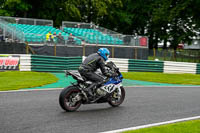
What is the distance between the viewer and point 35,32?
27.7 meters

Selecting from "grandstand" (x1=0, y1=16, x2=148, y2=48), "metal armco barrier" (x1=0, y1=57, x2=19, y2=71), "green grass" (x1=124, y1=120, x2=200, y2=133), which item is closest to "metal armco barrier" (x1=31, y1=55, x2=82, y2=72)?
"metal armco barrier" (x1=0, y1=57, x2=19, y2=71)

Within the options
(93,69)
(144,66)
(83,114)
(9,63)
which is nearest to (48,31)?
(144,66)

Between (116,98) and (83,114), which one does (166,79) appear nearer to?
(116,98)

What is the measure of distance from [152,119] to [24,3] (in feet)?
123

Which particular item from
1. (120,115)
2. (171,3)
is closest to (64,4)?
(171,3)

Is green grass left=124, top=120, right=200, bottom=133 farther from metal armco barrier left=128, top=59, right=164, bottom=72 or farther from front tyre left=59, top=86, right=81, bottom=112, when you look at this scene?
metal armco barrier left=128, top=59, right=164, bottom=72

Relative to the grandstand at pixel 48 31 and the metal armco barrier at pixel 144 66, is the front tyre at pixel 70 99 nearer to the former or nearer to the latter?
the grandstand at pixel 48 31

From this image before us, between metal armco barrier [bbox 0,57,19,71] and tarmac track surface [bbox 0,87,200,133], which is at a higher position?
metal armco barrier [bbox 0,57,19,71]

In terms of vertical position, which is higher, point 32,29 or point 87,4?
point 87,4

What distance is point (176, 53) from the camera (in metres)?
28.7

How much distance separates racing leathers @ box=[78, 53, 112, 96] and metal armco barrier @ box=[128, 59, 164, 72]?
17.0 metres

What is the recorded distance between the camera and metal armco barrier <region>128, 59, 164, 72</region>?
25.5 meters

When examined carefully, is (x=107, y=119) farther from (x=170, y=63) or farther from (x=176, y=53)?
(x=176, y=53)

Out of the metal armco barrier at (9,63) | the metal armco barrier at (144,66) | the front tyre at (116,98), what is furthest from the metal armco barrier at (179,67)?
the front tyre at (116,98)
